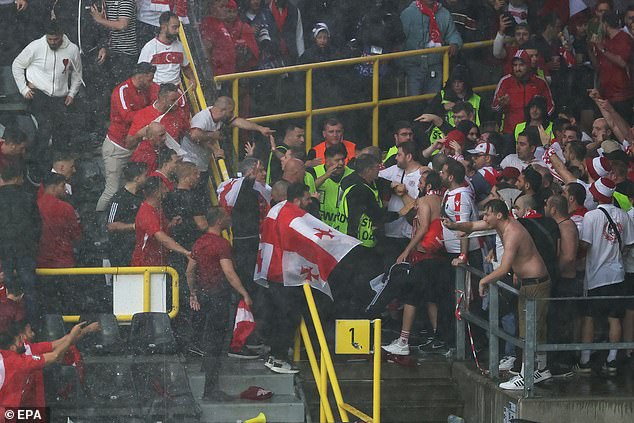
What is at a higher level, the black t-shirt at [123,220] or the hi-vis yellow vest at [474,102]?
the hi-vis yellow vest at [474,102]

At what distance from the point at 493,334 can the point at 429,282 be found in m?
0.92

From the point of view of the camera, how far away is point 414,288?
31.9 ft

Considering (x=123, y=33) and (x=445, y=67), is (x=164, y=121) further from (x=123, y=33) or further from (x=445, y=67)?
(x=445, y=67)

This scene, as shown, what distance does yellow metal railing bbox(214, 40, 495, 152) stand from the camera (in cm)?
1141

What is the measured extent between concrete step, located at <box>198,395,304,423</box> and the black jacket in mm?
1685

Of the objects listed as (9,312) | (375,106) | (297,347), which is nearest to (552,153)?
(375,106)

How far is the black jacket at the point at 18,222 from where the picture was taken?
9125 millimetres

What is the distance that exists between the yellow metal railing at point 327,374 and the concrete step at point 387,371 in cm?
14

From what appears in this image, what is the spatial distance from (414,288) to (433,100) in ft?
8.98

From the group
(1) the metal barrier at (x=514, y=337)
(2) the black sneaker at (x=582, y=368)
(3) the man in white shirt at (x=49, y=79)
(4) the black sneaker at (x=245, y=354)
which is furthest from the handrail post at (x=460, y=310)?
(3) the man in white shirt at (x=49, y=79)

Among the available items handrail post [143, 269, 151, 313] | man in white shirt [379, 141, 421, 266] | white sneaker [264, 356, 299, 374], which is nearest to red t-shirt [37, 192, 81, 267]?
handrail post [143, 269, 151, 313]

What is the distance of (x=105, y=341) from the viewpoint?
9312 mm

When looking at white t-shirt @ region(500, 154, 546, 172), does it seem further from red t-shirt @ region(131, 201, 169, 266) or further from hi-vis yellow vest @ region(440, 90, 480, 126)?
red t-shirt @ region(131, 201, 169, 266)

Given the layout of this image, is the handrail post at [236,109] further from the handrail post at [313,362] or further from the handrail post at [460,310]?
the handrail post at [460,310]
